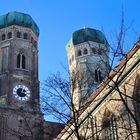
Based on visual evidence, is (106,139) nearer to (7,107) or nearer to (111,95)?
(111,95)

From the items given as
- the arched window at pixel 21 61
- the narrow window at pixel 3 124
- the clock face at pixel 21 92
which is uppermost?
the arched window at pixel 21 61

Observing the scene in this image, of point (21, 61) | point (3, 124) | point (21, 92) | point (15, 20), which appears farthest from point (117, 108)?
point (15, 20)

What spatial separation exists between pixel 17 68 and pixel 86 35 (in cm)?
989

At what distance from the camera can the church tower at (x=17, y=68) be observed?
58219mm

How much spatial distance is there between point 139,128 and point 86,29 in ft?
151

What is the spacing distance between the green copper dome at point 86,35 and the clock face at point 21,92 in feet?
33.1

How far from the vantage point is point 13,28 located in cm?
6494

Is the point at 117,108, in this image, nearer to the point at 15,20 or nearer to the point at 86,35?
the point at 86,35

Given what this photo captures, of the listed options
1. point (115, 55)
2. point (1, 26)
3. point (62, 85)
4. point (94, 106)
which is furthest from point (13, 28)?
point (115, 55)

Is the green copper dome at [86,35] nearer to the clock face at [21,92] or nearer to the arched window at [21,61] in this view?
the arched window at [21,61]

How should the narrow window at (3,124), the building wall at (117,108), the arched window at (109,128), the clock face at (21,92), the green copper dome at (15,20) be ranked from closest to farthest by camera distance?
the building wall at (117,108), the arched window at (109,128), the narrow window at (3,124), the clock face at (21,92), the green copper dome at (15,20)

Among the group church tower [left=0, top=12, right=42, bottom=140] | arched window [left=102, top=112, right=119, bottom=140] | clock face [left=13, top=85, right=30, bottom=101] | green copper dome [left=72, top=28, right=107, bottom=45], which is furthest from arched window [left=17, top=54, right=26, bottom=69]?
arched window [left=102, top=112, right=119, bottom=140]

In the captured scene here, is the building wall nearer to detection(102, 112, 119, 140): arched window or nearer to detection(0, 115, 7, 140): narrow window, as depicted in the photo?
detection(102, 112, 119, 140): arched window

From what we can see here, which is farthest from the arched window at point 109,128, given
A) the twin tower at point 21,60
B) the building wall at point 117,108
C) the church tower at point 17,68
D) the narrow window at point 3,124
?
the narrow window at point 3,124
